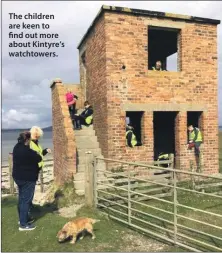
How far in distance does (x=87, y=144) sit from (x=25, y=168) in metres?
4.60

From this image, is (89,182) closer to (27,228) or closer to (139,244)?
(27,228)

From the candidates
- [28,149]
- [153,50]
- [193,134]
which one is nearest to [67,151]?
[28,149]

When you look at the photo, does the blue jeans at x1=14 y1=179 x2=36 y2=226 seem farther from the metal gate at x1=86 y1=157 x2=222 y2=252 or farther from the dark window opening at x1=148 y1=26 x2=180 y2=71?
the dark window opening at x1=148 y1=26 x2=180 y2=71

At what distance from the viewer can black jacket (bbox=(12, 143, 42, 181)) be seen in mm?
6348

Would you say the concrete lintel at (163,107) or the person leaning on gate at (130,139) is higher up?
the concrete lintel at (163,107)

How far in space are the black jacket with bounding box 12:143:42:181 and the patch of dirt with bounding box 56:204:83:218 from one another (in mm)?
1683

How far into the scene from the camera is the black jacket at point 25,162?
20.8 ft

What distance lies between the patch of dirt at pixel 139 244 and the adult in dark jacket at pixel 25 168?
2.16 m

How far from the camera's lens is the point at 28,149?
6383 mm

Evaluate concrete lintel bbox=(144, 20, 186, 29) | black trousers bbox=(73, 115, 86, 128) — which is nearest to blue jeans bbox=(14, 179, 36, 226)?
black trousers bbox=(73, 115, 86, 128)

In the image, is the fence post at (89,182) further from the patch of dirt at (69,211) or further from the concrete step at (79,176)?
the concrete step at (79,176)

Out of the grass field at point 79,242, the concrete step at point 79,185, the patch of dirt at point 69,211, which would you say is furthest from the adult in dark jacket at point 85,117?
the grass field at point 79,242

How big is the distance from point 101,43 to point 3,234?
6773mm

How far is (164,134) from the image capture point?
14367 mm
